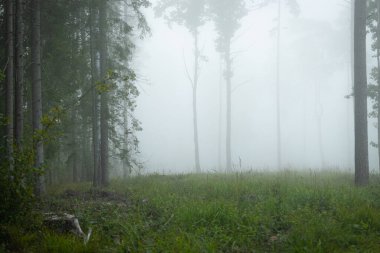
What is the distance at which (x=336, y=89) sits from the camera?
229ft

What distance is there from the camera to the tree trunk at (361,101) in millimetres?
10602

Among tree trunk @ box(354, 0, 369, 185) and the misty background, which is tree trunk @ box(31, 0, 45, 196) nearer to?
tree trunk @ box(354, 0, 369, 185)

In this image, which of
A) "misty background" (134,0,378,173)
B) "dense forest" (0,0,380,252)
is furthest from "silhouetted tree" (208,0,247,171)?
"dense forest" (0,0,380,252)

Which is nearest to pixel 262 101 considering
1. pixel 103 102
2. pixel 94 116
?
pixel 103 102

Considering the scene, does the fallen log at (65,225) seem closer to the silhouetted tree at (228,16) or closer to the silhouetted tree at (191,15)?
the silhouetted tree at (191,15)

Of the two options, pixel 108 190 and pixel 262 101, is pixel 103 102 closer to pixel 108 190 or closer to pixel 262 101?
pixel 108 190

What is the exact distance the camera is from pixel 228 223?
6.49m

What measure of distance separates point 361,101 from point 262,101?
57.6 meters

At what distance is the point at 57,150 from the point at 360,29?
1175 cm

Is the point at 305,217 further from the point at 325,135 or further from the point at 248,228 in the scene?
→ the point at 325,135

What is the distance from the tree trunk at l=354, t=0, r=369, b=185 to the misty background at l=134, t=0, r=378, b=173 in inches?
913

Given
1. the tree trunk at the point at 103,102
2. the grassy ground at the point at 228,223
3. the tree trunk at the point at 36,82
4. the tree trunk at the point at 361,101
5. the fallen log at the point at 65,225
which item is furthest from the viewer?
the tree trunk at the point at 103,102

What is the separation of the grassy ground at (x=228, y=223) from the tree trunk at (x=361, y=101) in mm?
1292

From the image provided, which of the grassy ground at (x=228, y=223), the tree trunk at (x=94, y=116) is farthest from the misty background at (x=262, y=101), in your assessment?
the grassy ground at (x=228, y=223)
